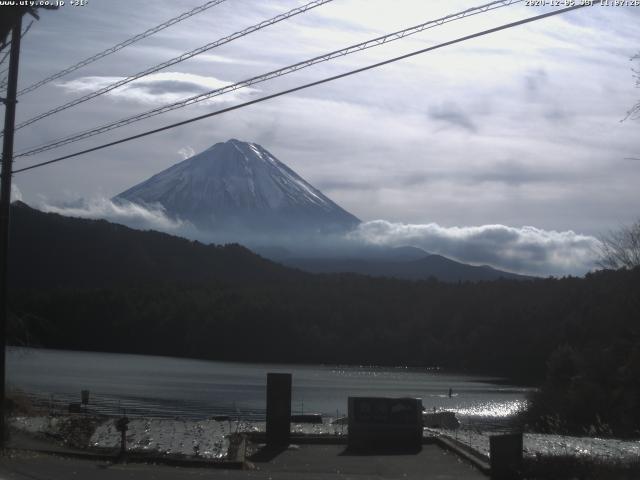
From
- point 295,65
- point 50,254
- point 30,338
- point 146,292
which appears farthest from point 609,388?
point 50,254

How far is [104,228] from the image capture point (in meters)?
164

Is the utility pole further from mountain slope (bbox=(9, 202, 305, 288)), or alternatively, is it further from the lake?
mountain slope (bbox=(9, 202, 305, 288))

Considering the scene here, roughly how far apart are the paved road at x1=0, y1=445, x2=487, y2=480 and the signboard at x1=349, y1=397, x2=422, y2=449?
583mm

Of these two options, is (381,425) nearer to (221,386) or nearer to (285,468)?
(285,468)

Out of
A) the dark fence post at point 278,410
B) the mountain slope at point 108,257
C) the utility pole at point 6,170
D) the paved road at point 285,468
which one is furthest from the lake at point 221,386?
the mountain slope at point 108,257

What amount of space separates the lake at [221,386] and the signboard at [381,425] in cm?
2386

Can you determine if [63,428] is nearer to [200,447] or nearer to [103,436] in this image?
[103,436]

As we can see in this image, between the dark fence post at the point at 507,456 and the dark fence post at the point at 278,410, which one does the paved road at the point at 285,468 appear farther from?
the dark fence post at the point at 278,410

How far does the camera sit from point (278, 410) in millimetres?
20141

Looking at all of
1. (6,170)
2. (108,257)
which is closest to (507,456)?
(6,170)

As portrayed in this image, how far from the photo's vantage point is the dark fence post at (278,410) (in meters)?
20.2

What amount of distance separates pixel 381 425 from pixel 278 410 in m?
2.24

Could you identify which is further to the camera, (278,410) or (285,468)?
(278,410)

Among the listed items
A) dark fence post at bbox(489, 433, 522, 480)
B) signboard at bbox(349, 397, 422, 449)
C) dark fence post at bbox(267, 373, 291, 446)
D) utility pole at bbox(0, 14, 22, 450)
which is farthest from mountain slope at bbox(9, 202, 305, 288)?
dark fence post at bbox(489, 433, 522, 480)
